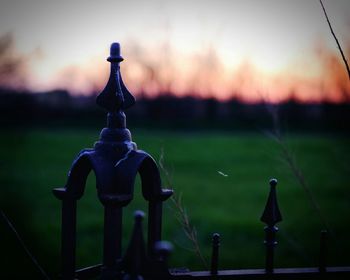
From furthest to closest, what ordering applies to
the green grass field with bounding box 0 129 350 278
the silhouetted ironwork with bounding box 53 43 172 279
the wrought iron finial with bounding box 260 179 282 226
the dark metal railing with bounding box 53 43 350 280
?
the green grass field with bounding box 0 129 350 278, the wrought iron finial with bounding box 260 179 282 226, the silhouetted ironwork with bounding box 53 43 172 279, the dark metal railing with bounding box 53 43 350 280

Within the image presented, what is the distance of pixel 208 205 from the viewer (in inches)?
454

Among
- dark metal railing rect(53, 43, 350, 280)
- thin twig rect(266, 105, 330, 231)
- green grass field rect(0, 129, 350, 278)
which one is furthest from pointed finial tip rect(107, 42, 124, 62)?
thin twig rect(266, 105, 330, 231)

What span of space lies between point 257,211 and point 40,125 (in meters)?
26.8

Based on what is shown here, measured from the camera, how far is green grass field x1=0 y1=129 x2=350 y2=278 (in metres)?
5.52

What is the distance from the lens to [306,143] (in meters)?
28.5

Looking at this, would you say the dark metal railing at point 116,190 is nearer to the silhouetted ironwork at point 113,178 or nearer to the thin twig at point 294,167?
the silhouetted ironwork at point 113,178

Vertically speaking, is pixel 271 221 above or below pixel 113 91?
below

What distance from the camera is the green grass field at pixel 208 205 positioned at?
5.52 meters

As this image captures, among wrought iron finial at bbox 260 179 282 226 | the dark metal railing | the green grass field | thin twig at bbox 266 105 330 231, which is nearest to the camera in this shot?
the dark metal railing

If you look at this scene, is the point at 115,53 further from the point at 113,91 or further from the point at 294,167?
the point at 294,167

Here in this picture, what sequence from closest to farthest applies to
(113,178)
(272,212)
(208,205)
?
(113,178), (272,212), (208,205)

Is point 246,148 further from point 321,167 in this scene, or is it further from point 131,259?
point 131,259

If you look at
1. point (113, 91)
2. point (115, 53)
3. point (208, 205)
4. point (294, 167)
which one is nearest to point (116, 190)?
point (113, 91)

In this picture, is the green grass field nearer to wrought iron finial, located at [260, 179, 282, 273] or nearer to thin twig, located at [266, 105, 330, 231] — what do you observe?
thin twig, located at [266, 105, 330, 231]
